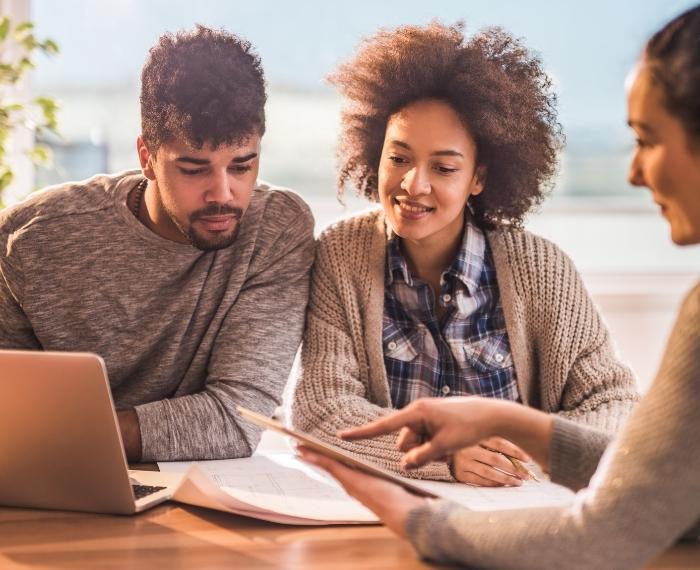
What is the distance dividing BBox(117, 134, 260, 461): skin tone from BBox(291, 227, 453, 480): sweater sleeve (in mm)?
200

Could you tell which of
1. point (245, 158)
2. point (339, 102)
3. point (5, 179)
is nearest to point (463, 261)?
point (245, 158)

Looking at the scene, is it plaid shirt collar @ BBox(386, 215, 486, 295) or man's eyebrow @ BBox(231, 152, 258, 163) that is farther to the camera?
plaid shirt collar @ BBox(386, 215, 486, 295)

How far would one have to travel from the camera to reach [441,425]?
1021 millimetres

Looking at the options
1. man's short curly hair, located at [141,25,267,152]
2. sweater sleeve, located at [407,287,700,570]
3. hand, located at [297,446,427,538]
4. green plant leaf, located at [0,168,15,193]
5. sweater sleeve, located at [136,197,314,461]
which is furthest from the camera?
green plant leaf, located at [0,168,15,193]

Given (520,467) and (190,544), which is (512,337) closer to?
(520,467)

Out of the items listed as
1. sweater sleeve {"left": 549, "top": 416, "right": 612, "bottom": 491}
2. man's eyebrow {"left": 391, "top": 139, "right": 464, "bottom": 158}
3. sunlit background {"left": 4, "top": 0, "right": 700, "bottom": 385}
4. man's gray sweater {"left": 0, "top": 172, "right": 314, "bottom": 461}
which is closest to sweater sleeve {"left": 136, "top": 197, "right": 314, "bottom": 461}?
man's gray sweater {"left": 0, "top": 172, "right": 314, "bottom": 461}

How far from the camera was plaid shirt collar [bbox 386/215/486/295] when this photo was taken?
69.2 inches

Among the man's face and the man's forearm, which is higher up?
the man's face

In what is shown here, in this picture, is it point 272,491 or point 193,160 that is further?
point 193,160

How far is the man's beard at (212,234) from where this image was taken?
1644 millimetres

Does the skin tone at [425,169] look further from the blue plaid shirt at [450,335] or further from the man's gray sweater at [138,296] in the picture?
the man's gray sweater at [138,296]

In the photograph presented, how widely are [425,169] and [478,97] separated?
0.16 metres

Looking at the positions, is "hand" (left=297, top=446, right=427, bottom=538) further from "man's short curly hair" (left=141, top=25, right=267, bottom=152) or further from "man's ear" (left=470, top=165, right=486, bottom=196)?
"man's ear" (left=470, top=165, right=486, bottom=196)

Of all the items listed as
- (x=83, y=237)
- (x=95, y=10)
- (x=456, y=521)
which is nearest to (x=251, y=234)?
(x=83, y=237)
